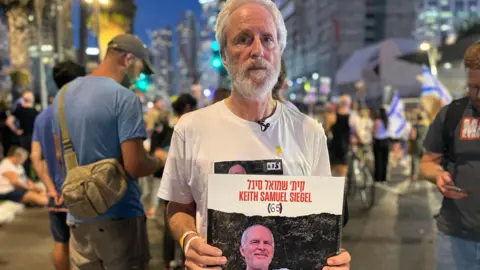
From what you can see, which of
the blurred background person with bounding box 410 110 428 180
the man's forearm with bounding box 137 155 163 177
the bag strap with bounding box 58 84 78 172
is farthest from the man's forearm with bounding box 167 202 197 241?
the blurred background person with bounding box 410 110 428 180

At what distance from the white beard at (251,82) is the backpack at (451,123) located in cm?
165

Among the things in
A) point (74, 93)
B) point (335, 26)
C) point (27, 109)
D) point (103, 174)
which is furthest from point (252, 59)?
point (335, 26)

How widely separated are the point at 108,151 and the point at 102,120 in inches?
7.8

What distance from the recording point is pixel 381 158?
36.5 ft

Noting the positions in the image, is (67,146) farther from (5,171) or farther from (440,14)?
(440,14)

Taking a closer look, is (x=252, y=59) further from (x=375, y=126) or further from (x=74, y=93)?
(x=375, y=126)

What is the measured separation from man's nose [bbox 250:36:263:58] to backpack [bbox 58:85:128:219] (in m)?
1.39

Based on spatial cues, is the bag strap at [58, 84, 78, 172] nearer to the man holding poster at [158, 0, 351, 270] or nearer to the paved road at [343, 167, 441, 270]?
the man holding poster at [158, 0, 351, 270]

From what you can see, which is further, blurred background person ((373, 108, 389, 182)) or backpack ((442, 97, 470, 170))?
blurred background person ((373, 108, 389, 182))

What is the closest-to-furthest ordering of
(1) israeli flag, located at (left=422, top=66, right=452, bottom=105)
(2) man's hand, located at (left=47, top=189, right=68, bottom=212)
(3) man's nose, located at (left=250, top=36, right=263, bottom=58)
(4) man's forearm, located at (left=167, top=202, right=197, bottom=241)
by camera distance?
(3) man's nose, located at (left=250, top=36, right=263, bottom=58) → (4) man's forearm, located at (left=167, top=202, right=197, bottom=241) → (2) man's hand, located at (left=47, top=189, right=68, bottom=212) → (1) israeli flag, located at (left=422, top=66, right=452, bottom=105)

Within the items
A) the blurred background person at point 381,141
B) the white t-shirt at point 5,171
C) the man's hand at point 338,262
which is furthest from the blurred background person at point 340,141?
the man's hand at point 338,262

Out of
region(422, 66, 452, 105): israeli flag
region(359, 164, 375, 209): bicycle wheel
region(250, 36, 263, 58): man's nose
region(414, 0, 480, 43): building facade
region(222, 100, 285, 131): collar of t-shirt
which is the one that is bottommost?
region(359, 164, 375, 209): bicycle wheel

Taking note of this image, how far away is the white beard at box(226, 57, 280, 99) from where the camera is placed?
5.35 ft

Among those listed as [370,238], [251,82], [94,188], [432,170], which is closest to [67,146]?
[94,188]
